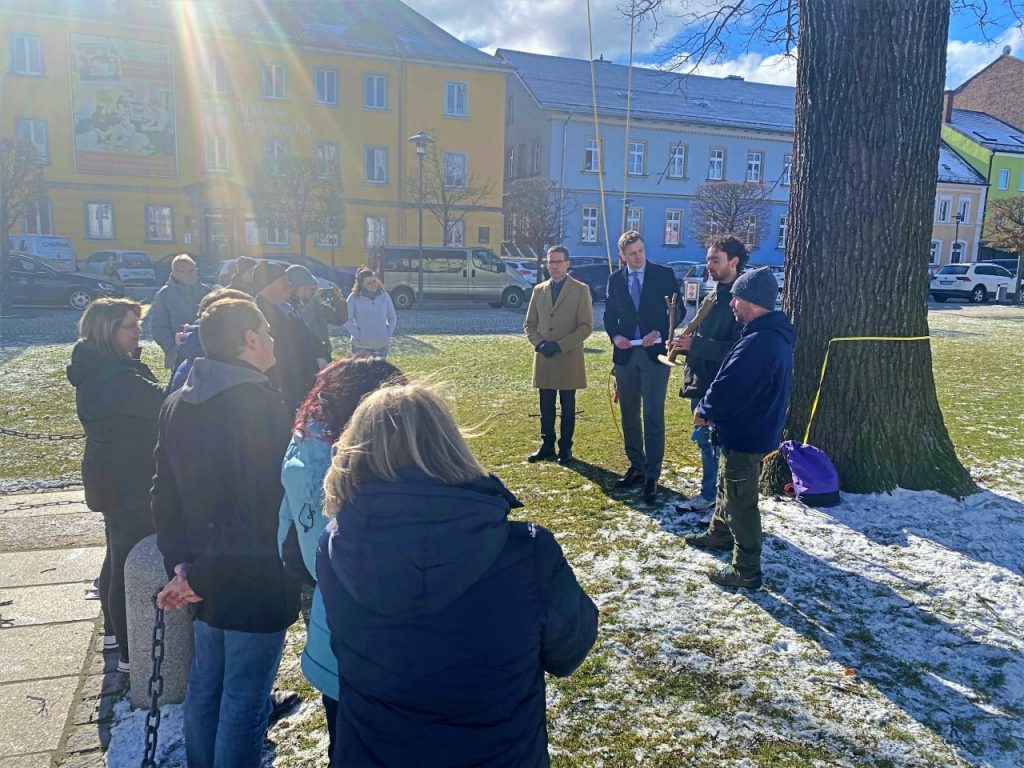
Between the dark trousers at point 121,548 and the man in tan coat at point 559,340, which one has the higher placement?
the man in tan coat at point 559,340

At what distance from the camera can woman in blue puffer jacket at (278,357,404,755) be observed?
205 centimetres

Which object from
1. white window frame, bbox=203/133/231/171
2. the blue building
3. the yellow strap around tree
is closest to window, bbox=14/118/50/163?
white window frame, bbox=203/133/231/171

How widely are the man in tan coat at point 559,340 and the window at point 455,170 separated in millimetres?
29547

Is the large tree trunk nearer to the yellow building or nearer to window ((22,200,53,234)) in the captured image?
the yellow building

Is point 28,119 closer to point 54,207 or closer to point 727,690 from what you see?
point 54,207

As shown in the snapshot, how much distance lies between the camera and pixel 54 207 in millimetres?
30688

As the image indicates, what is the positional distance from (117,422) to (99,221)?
33.3 meters

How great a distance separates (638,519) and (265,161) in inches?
1136

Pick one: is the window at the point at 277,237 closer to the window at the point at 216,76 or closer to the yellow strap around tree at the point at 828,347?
the window at the point at 216,76

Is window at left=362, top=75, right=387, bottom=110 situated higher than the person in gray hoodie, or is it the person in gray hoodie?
window at left=362, top=75, right=387, bottom=110

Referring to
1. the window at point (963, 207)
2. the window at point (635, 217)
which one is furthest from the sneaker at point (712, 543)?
the window at point (963, 207)

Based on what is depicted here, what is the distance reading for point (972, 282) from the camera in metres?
30.6

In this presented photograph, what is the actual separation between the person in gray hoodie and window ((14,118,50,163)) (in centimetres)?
2955

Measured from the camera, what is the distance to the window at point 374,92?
3384 cm
